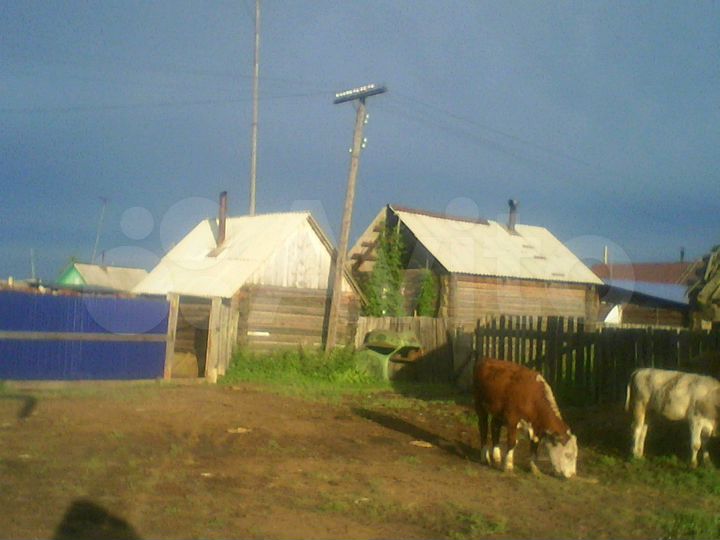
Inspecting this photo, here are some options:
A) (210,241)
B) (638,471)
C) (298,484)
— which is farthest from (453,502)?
(210,241)

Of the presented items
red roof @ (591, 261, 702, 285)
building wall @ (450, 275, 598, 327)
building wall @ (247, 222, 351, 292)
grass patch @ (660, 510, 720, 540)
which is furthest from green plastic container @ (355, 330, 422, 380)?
red roof @ (591, 261, 702, 285)

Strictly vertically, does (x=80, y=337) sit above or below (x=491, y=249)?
below

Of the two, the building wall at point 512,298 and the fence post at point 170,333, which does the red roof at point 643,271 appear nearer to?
the building wall at point 512,298

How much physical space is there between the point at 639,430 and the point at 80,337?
11906 millimetres

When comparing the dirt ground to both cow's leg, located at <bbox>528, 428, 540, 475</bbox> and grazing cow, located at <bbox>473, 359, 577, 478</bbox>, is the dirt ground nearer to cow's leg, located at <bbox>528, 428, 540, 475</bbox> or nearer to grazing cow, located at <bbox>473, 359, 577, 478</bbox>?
cow's leg, located at <bbox>528, 428, 540, 475</bbox>

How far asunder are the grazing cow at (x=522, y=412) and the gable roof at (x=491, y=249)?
793 inches

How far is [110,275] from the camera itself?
53688 millimetres

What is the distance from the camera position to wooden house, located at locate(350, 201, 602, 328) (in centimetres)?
3297

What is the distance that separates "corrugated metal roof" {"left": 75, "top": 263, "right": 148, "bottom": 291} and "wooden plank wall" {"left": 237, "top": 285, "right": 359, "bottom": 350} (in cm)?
2787

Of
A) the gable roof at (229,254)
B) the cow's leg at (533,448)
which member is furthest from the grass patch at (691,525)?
the gable roof at (229,254)

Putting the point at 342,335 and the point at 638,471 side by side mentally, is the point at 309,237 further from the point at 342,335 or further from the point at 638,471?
the point at 638,471

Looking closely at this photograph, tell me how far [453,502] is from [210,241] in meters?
21.9

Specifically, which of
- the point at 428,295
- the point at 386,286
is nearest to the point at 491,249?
the point at 428,295

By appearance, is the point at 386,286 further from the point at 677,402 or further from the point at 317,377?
the point at 677,402
